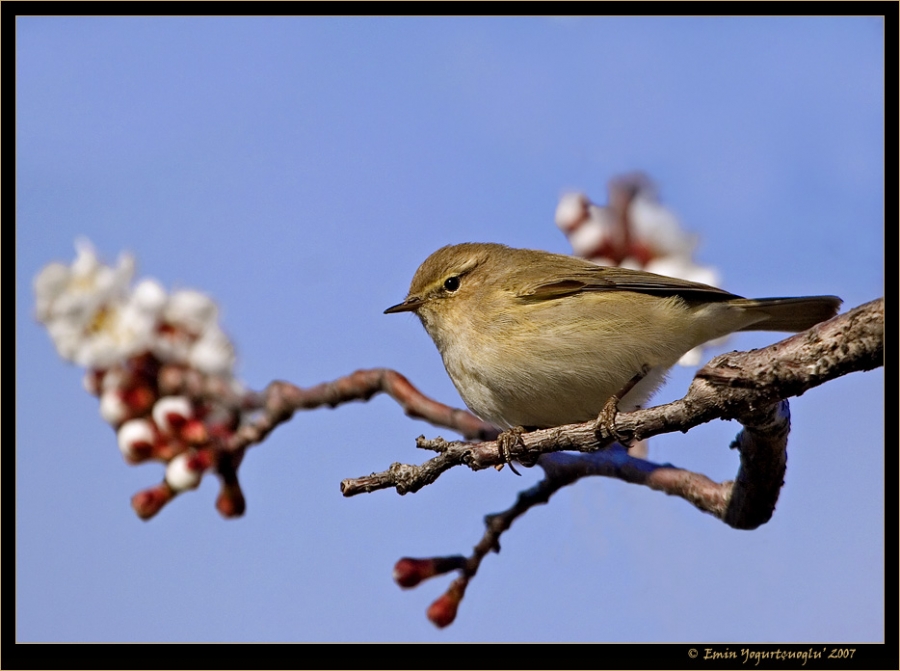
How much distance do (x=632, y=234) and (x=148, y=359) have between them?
8.98 ft

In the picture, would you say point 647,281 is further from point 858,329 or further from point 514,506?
point 858,329

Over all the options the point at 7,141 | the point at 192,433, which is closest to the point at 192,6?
the point at 7,141

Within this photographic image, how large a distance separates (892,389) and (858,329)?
0.51 m

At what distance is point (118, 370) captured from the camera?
4.32 metres

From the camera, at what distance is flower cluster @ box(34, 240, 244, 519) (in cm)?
418


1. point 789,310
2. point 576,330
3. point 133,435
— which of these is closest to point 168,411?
point 133,435

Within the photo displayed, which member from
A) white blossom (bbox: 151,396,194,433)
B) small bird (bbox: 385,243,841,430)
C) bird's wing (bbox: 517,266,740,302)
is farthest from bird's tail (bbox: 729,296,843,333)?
white blossom (bbox: 151,396,194,433)

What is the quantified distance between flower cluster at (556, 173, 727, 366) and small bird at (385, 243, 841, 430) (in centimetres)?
17

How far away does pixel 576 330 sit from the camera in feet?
14.7

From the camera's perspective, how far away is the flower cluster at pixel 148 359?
13.7 ft

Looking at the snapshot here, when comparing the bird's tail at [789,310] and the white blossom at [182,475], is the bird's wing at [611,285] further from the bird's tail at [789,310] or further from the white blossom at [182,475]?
the white blossom at [182,475]

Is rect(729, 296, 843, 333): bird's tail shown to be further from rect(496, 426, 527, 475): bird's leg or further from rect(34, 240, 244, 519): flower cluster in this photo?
rect(34, 240, 244, 519): flower cluster

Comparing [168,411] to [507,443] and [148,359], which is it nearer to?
[148,359]

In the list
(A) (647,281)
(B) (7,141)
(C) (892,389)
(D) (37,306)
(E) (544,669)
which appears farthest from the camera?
(A) (647,281)
